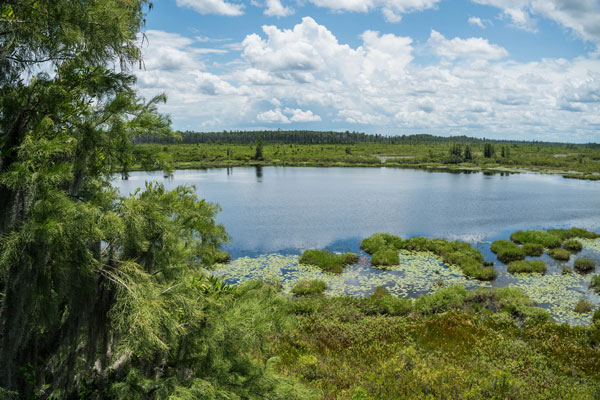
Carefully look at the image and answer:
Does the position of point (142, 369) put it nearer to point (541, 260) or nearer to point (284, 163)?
point (541, 260)

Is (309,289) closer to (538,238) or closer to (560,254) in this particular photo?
(560,254)

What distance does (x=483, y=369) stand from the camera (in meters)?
12.6

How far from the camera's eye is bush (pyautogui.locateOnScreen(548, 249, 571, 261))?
26208mm

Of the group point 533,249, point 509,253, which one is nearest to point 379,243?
point 509,253

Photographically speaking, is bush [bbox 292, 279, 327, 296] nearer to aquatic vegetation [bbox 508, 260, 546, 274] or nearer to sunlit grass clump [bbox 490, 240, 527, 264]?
aquatic vegetation [bbox 508, 260, 546, 274]

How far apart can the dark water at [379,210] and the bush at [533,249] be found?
2991 millimetres

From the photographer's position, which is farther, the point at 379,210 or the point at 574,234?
the point at 379,210

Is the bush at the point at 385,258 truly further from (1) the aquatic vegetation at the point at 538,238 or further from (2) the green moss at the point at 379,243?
(1) the aquatic vegetation at the point at 538,238

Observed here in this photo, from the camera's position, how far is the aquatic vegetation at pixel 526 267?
23.6m

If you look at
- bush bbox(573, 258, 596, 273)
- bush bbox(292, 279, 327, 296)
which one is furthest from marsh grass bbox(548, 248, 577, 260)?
bush bbox(292, 279, 327, 296)

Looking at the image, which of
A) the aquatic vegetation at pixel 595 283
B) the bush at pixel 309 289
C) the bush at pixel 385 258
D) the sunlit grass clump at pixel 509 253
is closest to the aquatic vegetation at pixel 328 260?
the bush at pixel 385 258

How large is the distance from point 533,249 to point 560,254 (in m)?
1.62

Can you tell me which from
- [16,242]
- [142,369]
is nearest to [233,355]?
[142,369]

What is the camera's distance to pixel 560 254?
2650cm
